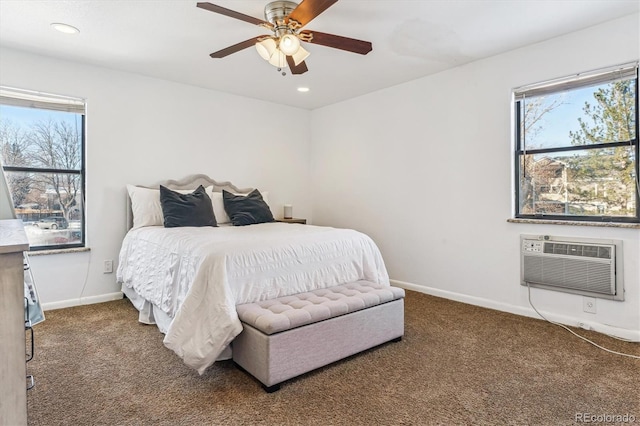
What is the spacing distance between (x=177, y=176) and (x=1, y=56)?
1820 millimetres

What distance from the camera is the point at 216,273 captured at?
2182 millimetres

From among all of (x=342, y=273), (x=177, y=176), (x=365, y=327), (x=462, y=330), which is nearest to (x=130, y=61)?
(x=177, y=176)

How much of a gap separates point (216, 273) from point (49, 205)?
8.06ft

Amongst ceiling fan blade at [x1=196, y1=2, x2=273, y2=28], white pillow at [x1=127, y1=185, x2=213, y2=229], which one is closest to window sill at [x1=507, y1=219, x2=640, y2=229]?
ceiling fan blade at [x1=196, y1=2, x2=273, y2=28]

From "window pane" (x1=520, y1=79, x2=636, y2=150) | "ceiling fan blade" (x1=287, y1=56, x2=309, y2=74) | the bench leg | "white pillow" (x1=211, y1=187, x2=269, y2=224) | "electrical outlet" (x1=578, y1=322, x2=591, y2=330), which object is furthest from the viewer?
"white pillow" (x1=211, y1=187, x2=269, y2=224)

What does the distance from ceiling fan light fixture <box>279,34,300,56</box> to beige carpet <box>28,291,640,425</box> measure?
2.10 metres

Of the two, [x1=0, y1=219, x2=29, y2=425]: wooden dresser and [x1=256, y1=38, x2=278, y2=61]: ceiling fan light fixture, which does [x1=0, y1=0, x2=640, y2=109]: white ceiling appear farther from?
[x1=0, y1=219, x2=29, y2=425]: wooden dresser

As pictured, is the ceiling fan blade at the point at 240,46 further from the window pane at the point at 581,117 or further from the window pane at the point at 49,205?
the window pane at the point at 581,117

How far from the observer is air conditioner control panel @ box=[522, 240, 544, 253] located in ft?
10.3

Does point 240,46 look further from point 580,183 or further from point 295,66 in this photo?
point 580,183

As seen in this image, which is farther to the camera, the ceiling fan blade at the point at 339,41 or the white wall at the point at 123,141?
the white wall at the point at 123,141

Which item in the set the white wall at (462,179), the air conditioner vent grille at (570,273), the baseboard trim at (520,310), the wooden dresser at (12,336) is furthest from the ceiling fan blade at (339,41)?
the baseboard trim at (520,310)

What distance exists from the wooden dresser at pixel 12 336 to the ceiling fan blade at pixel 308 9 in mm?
1793

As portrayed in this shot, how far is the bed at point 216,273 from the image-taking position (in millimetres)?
2115
